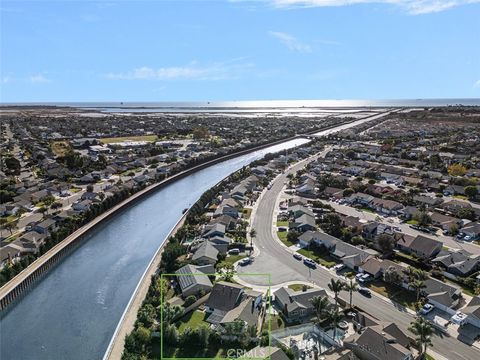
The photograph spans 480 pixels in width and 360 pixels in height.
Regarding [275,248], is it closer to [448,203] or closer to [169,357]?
[169,357]

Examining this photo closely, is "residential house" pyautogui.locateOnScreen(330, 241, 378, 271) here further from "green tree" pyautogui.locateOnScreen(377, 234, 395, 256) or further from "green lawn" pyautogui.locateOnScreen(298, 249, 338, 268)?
"green tree" pyautogui.locateOnScreen(377, 234, 395, 256)

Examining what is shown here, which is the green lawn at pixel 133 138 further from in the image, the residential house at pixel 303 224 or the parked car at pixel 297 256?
the parked car at pixel 297 256

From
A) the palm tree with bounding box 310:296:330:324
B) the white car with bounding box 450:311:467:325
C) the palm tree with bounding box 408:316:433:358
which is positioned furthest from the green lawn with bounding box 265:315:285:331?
the white car with bounding box 450:311:467:325

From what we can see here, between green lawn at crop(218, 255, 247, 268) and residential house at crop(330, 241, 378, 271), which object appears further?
green lawn at crop(218, 255, 247, 268)

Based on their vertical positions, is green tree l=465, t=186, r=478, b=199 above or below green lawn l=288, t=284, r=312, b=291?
above

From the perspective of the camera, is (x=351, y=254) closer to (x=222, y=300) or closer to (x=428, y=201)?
(x=222, y=300)

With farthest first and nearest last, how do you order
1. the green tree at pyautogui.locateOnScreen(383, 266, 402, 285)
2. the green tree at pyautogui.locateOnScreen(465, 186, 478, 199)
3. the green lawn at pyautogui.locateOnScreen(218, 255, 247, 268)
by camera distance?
the green tree at pyautogui.locateOnScreen(465, 186, 478, 199) → the green lawn at pyautogui.locateOnScreen(218, 255, 247, 268) → the green tree at pyautogui.locateOnScreen(383, 266, 402, 285)
